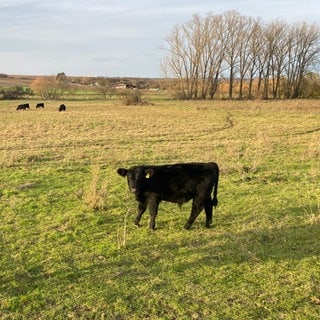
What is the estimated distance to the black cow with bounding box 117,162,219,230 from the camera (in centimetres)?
669

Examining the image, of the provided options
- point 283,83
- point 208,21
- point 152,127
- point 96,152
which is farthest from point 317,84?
point 96,152

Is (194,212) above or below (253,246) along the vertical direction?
above

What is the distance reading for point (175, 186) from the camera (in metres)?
6.76

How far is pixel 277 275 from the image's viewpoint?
16.5 feet

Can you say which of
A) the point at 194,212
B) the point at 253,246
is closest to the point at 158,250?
the point at 194,212

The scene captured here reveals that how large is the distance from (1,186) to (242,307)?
7378mm

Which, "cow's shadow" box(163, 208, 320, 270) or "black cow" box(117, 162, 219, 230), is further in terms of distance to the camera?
"black cow" box(117, 162, 219, 230)

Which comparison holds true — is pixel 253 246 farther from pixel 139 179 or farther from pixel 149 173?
pixel 139 179

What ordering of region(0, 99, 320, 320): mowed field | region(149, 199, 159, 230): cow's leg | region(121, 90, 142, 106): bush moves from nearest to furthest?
region(0, 99, 320, 320): mowed field < region(149, 199, 159, 230): cow's leg < region(121, 90, 142, 106): bush

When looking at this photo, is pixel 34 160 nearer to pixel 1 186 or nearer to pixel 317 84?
pixel 1 186

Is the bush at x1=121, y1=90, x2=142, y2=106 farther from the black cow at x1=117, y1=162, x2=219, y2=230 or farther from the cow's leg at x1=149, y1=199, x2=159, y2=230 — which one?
the cow's leg at x1=149, y1=199, x2=159, y2=230

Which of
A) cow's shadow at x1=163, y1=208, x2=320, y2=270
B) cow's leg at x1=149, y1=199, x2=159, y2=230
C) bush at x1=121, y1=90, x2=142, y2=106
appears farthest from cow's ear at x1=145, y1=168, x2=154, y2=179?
bush at x1=121, y1=90, x2=142, y2=106

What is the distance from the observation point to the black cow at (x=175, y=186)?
669 centimetres

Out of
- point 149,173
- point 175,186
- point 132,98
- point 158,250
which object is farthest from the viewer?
point 132,98
